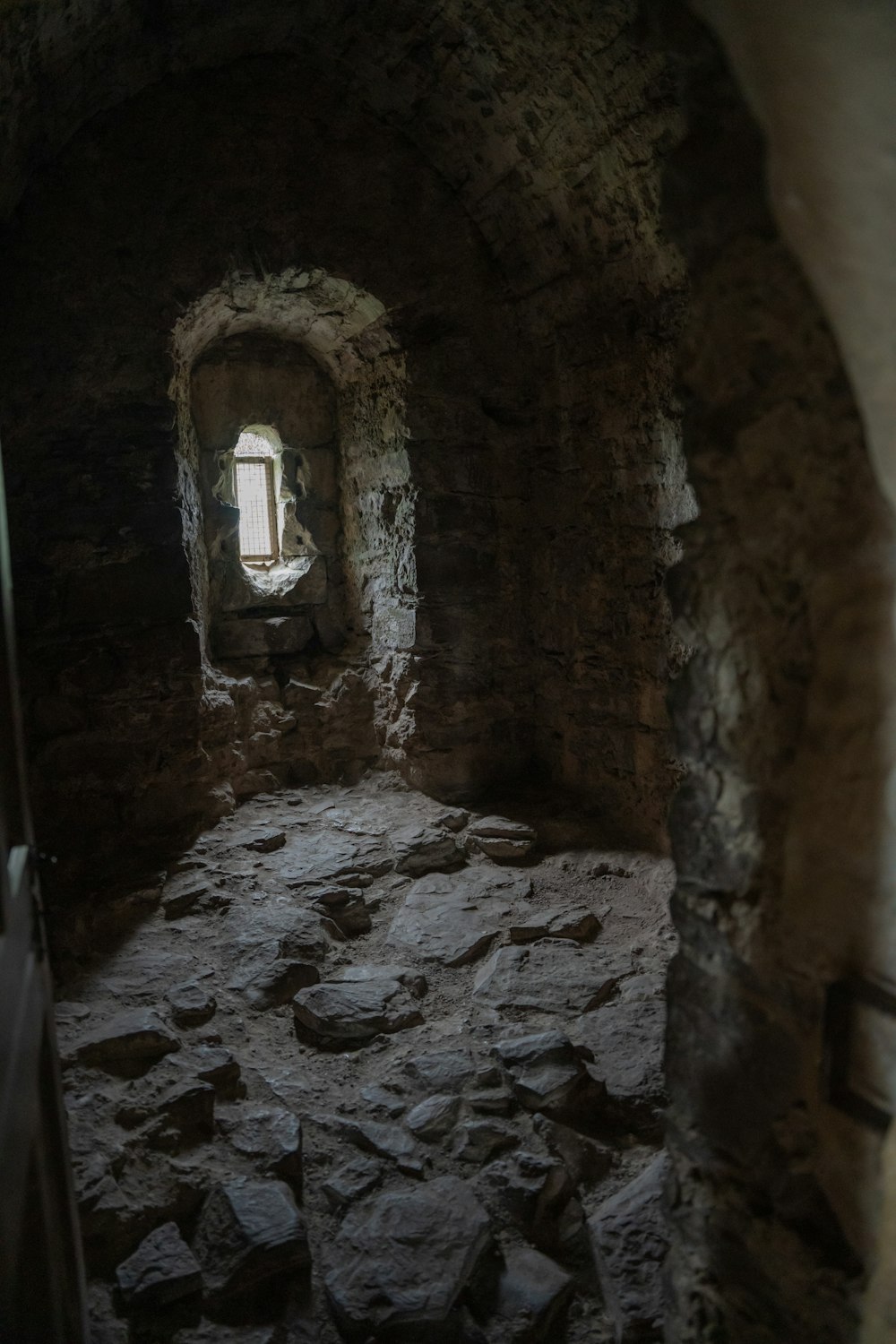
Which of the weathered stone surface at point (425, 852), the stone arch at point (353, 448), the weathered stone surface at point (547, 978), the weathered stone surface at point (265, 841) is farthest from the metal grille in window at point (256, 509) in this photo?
the weathered stone surface at point (547, 978)

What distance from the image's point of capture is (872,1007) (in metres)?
1.41

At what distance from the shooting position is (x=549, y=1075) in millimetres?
2760

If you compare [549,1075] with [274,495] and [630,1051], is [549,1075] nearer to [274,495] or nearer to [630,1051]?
[630,1051]

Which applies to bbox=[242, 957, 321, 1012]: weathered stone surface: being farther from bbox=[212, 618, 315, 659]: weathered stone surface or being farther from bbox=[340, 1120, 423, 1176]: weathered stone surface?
bbox=[212, 618, 315, 659]: weathered stone surface

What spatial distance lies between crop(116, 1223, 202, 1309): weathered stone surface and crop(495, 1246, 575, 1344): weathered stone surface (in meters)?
0.71

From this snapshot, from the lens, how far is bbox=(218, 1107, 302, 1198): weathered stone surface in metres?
2.47

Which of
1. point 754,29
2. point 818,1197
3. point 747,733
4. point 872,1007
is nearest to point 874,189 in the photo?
point 754,29

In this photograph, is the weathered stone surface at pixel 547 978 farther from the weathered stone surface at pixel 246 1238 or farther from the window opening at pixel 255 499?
the window opening at pixel 255 499

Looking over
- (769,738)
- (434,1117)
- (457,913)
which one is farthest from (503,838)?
(769,738)

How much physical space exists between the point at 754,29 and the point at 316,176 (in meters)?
3.44

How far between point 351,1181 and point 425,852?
193 cm

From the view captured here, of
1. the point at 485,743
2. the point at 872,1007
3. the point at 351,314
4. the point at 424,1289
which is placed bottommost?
the point at 424,1289

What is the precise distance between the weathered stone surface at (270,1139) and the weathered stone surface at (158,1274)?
0.30 metres

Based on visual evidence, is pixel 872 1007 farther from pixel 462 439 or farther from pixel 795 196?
pixel 462 439
